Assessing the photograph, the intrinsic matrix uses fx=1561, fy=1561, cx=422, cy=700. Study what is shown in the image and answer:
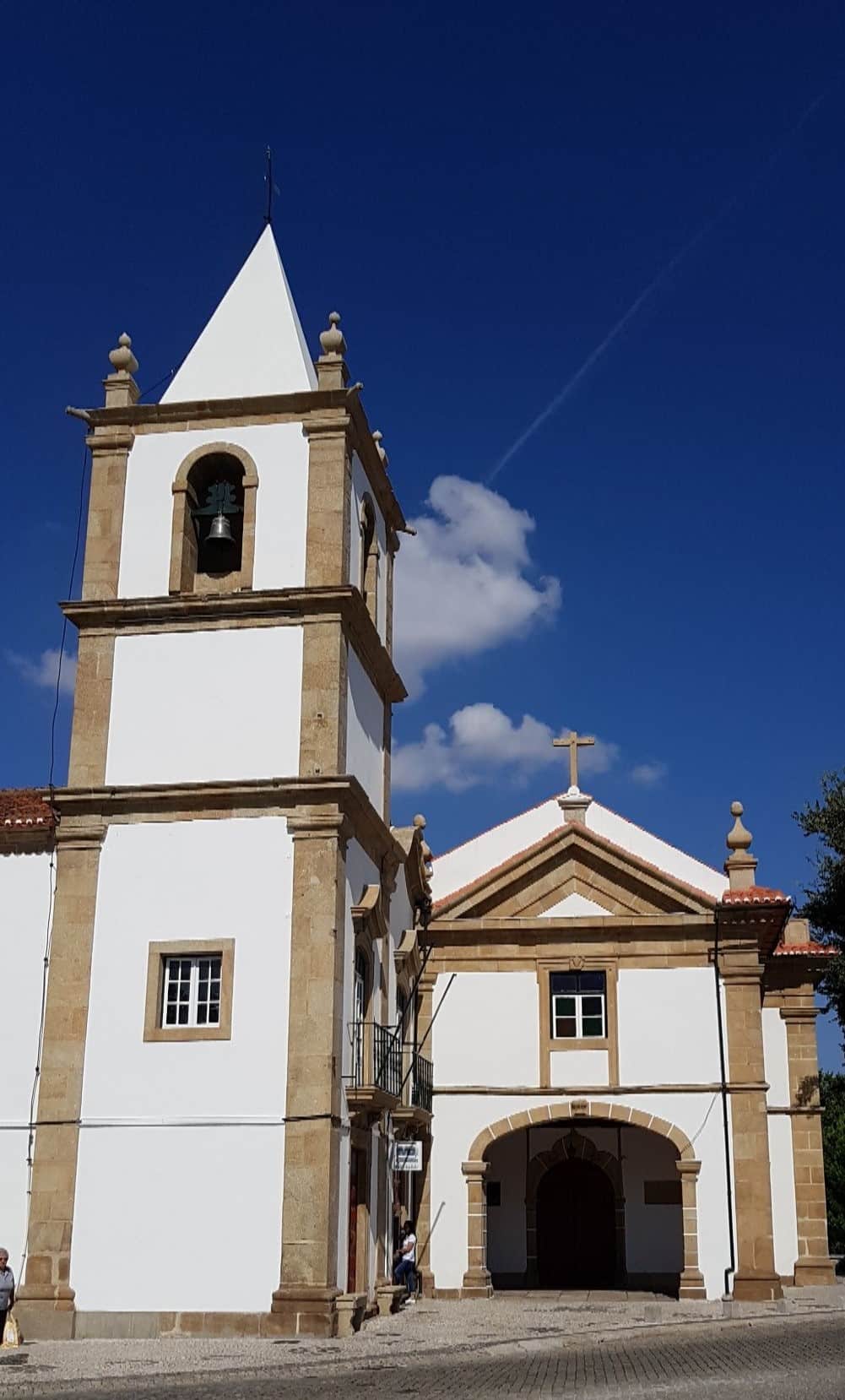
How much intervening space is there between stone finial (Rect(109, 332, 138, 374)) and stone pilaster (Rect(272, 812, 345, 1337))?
739 cm

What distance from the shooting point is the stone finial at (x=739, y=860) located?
26.2 m

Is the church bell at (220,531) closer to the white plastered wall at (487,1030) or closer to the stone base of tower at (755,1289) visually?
the white plastered wall at (487,1030)

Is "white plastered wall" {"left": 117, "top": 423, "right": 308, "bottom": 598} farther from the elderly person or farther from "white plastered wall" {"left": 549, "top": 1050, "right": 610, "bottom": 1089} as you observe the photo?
"white plastered wall" {"left": 549, "top": 1050, "right": 610, "bottom": 1089}

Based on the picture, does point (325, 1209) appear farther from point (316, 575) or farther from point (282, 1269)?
point (316, 575)

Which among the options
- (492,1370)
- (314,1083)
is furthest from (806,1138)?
(492,1370)

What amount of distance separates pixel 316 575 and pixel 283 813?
127 inches

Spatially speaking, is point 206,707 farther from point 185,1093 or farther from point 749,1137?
point 749,1137

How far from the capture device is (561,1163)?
2709 cm

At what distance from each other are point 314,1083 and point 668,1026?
8.74m

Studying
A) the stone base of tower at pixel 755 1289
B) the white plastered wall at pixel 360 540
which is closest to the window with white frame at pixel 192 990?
the white plastered wall at pixel 360 540

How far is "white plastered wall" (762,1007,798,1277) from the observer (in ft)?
86.7

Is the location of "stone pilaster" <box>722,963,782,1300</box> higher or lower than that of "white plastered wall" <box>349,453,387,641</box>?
lower

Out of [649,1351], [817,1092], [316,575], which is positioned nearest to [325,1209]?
[649,1351]

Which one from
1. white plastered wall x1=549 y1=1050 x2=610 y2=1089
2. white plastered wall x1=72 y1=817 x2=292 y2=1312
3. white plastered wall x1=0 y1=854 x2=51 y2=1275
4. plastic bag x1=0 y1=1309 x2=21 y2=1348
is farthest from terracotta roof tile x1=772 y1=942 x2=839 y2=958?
plastic bag x1=0 y1=1309 x2=21 y2=1348
